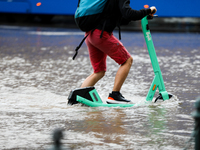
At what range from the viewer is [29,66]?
376 inches

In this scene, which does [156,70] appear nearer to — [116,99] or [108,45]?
[116,99]

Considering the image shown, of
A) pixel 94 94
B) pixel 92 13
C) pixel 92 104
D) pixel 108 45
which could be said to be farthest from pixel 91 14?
pixel 92 104

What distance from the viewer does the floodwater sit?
12.8 feet

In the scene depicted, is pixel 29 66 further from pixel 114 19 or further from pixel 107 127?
pixel 107 127

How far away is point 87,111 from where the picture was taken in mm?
5199

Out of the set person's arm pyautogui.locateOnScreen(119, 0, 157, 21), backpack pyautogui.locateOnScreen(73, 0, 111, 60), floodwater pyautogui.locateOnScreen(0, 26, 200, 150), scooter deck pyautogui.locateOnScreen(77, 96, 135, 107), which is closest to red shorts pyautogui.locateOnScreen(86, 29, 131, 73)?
backpack pyautogui.locateOnScreen(73, 0, 111, 60)

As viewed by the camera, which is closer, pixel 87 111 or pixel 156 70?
pixel 87 111

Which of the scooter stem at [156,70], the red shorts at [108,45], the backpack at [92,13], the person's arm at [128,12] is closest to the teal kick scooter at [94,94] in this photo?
the scooter stem at [156,70]

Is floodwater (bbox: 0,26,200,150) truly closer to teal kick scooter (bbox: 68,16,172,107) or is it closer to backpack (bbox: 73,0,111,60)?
teal kick scooter (bbox: 68,16,172,107)

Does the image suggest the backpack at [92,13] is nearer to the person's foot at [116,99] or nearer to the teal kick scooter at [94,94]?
the teal kick scooter at [94,94]

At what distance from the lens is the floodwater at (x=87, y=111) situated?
3898 millimetres

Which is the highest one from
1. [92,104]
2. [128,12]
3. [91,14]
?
[128,12]

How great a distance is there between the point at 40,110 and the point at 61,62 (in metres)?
5.18

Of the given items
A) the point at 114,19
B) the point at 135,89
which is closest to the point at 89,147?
the point at 114,19
